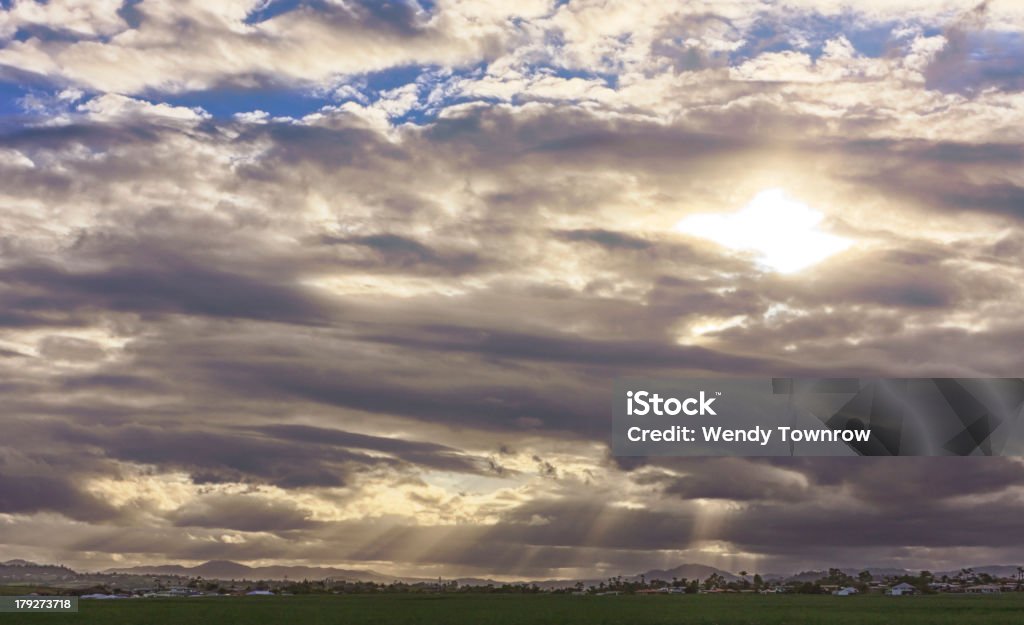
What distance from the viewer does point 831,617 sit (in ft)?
594

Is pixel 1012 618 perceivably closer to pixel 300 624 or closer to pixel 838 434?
pixel 838 434

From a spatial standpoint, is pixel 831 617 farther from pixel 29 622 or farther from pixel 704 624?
pixel 29 622

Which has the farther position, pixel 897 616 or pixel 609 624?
pixel 897 616

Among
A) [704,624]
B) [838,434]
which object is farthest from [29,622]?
[838,434]

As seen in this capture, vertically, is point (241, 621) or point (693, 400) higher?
point (693, 400)

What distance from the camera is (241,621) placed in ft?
585

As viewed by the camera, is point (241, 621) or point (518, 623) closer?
point (518, 623)

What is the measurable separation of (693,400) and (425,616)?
3903 inches

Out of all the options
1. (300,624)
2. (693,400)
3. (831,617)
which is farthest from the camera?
(831,617)

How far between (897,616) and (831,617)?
46.5 ft

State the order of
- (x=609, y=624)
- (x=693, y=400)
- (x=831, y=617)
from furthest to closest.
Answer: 1. (x=831, y=617)
2. (x=609, y=624)
3. (x=693, y=400)

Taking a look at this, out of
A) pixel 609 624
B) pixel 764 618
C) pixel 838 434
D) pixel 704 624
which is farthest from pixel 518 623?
pixel 838 434

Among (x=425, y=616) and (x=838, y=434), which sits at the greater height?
(x=838, y=434)

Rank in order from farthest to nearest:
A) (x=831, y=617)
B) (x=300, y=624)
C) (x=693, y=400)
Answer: (x=831, y=617), (x=300, y=624), (x=693, y=400)
